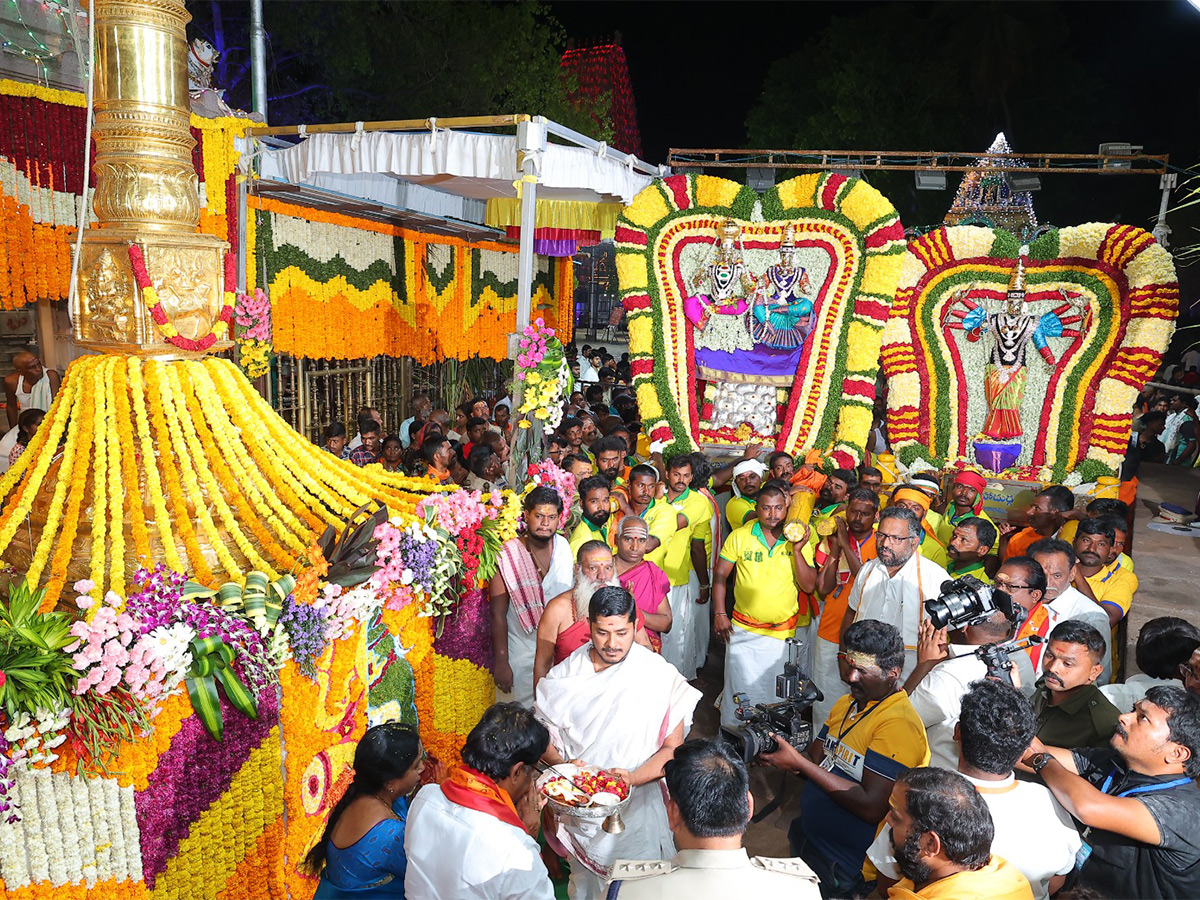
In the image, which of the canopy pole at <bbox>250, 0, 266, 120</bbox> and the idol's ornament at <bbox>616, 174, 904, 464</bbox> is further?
the canopy pole at <bbox>250, 0, 266, 120</bbox>

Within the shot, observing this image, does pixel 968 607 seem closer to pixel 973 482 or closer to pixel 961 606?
pixel 961 606

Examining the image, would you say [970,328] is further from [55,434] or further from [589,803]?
[55,434]

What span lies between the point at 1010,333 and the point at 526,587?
6.47 meters

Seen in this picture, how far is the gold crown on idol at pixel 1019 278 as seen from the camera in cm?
829

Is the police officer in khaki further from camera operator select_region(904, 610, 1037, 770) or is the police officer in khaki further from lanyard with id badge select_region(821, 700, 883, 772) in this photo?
camera operator select_region(904, 610, 1037, 770)

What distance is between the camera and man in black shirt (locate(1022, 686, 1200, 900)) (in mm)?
2439

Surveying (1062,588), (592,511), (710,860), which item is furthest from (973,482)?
(710,860)

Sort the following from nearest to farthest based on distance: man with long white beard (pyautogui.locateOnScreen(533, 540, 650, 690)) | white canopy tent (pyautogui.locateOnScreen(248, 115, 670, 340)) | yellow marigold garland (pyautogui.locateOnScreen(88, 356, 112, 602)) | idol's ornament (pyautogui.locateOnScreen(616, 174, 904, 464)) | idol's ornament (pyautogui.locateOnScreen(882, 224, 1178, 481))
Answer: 1. yellow marigold garland (pyautogui.locateOnScreen(88, 356, 112, 602))
2. man with long white beard (pyautogui.locateOnScreen(533, 540, 650, 690))
3. white canopy tent (pyautogui.locateOnScreen(248, 115, 670, 340))
4. idol's ornament (pyautogui.locateOnScreen(882, 224, 1178, 481))
5. idol's ornament (pyautogui.locateOnScreen(616, 174, 904, 464))

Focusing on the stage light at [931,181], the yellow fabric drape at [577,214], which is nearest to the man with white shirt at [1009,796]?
the yellow fabric drape at [577,214]

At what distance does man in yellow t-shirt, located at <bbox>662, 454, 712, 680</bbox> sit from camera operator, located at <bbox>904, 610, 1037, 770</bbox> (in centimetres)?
207

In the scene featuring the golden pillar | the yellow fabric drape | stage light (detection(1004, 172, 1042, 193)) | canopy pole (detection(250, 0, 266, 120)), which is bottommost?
the golden pillar

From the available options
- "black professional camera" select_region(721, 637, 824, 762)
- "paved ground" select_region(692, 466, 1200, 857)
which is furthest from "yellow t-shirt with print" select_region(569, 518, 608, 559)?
"black professional camera" select_region(721, 637, 824, 762)

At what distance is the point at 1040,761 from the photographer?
103 inches

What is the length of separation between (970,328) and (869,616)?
5.40m
